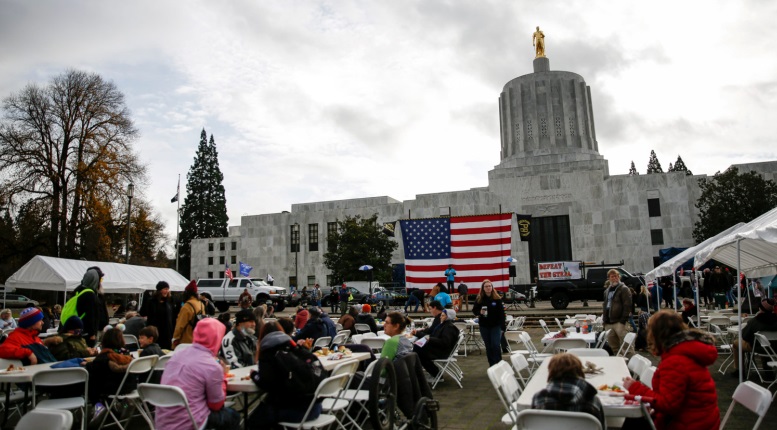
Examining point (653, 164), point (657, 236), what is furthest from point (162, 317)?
point (653, 164)

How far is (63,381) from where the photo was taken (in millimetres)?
5531

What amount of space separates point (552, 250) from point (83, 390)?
46.8m

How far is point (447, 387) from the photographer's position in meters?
8.93

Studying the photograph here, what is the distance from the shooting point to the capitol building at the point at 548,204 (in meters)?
46.6

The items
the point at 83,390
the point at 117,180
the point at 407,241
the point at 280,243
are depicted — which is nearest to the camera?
the point at 83,390

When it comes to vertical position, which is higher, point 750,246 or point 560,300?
point 750,246

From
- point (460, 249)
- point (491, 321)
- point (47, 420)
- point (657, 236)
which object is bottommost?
point (491, 321)

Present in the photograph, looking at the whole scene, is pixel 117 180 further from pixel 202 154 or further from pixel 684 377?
pixel 202 154

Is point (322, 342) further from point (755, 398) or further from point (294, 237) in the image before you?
point (294, 237)

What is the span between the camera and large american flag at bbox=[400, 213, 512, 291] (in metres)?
18.9

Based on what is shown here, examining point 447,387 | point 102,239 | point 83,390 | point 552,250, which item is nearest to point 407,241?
point 447,387

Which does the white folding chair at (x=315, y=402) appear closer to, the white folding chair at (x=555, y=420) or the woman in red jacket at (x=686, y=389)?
the white folding chair at (x=555, y=420)

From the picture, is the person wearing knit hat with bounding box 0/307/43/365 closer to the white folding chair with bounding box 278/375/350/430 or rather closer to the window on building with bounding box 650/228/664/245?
the white folding chair with bounding box 278/375/350/430

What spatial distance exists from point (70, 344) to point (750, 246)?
1180 cm
